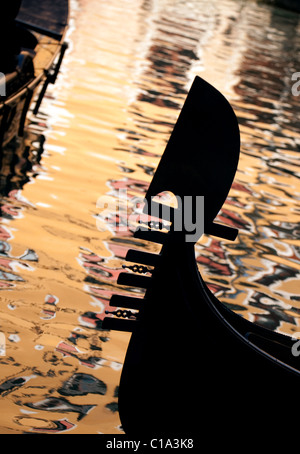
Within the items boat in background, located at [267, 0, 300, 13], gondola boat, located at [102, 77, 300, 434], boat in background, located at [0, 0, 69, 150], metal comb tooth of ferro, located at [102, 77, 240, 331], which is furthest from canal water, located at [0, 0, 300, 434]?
boat in background, located at [267, 0, 300, 13]

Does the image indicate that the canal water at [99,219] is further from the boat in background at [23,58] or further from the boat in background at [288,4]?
the boat in background at [288,4]

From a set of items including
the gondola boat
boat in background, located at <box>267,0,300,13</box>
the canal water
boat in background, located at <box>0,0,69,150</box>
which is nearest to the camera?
the gondola boat

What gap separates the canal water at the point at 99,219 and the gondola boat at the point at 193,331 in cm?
61

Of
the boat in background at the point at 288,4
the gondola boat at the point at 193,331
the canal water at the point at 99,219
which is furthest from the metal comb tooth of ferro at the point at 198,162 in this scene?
the boat in background at the point at 288,4

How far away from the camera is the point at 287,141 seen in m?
9.28

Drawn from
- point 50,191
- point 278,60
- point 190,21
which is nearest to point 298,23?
point 190,21

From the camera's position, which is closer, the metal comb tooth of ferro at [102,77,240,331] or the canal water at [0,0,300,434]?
the metal comb tooth of ferro at [102,77,240,331]

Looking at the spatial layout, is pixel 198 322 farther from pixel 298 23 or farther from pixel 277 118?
pixel 298 23

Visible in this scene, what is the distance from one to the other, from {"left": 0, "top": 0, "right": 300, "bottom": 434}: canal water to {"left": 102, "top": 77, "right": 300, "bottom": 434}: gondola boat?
61 cm

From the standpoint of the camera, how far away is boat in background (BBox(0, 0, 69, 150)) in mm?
5578

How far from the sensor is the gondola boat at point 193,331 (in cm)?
239

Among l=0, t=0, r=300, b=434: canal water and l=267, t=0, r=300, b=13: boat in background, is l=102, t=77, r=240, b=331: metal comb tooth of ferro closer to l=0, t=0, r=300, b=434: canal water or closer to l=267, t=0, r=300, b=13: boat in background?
l=0, t=0, r=300, b=434: canal water

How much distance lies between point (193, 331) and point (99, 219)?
3099 millimetres

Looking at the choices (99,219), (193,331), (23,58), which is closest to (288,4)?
(23,58)
